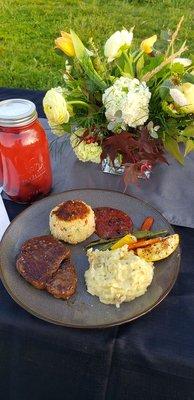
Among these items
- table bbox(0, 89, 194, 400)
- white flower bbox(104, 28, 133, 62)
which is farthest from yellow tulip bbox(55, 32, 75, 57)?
table bbox(0, 89, 194, 400)

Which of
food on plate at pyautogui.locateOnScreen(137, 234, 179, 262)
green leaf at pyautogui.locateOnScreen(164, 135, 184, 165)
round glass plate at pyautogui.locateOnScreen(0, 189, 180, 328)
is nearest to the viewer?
round glass plate at pyautogui.locateOnScreen(0, 189, 180, 328)

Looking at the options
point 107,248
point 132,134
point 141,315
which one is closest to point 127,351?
point 141,315

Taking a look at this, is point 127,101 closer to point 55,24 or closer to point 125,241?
point 125,241

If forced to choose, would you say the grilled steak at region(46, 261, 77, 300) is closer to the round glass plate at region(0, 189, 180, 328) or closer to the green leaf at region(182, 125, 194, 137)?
the round glass plate at region(0, 189, 180, 328)

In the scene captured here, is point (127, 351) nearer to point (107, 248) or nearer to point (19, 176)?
point (107, 248)

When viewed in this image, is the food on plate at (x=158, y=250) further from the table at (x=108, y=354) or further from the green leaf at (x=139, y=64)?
the green leaf at (x=139, y=64)

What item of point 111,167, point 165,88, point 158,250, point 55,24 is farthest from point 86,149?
point 55,24

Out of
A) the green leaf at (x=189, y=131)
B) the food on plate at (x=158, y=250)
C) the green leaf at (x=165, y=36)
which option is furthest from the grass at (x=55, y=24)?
the food on plate at (x=158, y=250)
